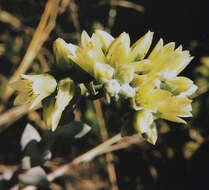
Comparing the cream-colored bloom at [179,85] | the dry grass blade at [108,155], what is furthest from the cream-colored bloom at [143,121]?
the dry grass blade at [108,155]

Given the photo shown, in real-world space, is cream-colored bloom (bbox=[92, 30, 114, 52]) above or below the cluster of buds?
above

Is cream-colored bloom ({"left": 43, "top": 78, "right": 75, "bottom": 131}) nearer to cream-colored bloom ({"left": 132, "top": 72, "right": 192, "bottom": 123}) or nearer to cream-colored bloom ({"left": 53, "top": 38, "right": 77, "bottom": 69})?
cream-colored bloom ({"left": 53, "top": 38, "right": 77, "bottom": 69})

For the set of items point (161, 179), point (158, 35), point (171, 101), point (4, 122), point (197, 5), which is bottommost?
point (161, 179)

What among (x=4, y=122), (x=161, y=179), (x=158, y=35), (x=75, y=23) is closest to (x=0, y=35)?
(x=75, y=23)

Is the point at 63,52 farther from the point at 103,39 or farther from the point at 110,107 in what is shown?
the point at 110,107

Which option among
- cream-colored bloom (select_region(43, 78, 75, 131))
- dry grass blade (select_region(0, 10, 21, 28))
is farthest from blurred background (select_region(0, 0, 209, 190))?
cream-colored bloom (select_region(43, 78, 75, 131))

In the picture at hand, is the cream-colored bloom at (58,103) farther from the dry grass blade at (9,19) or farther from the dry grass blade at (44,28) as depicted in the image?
the dry grass blade at (9,19)

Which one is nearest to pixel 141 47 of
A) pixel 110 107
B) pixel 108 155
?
pixel 110 107

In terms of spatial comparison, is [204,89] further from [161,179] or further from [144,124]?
[144,124]
